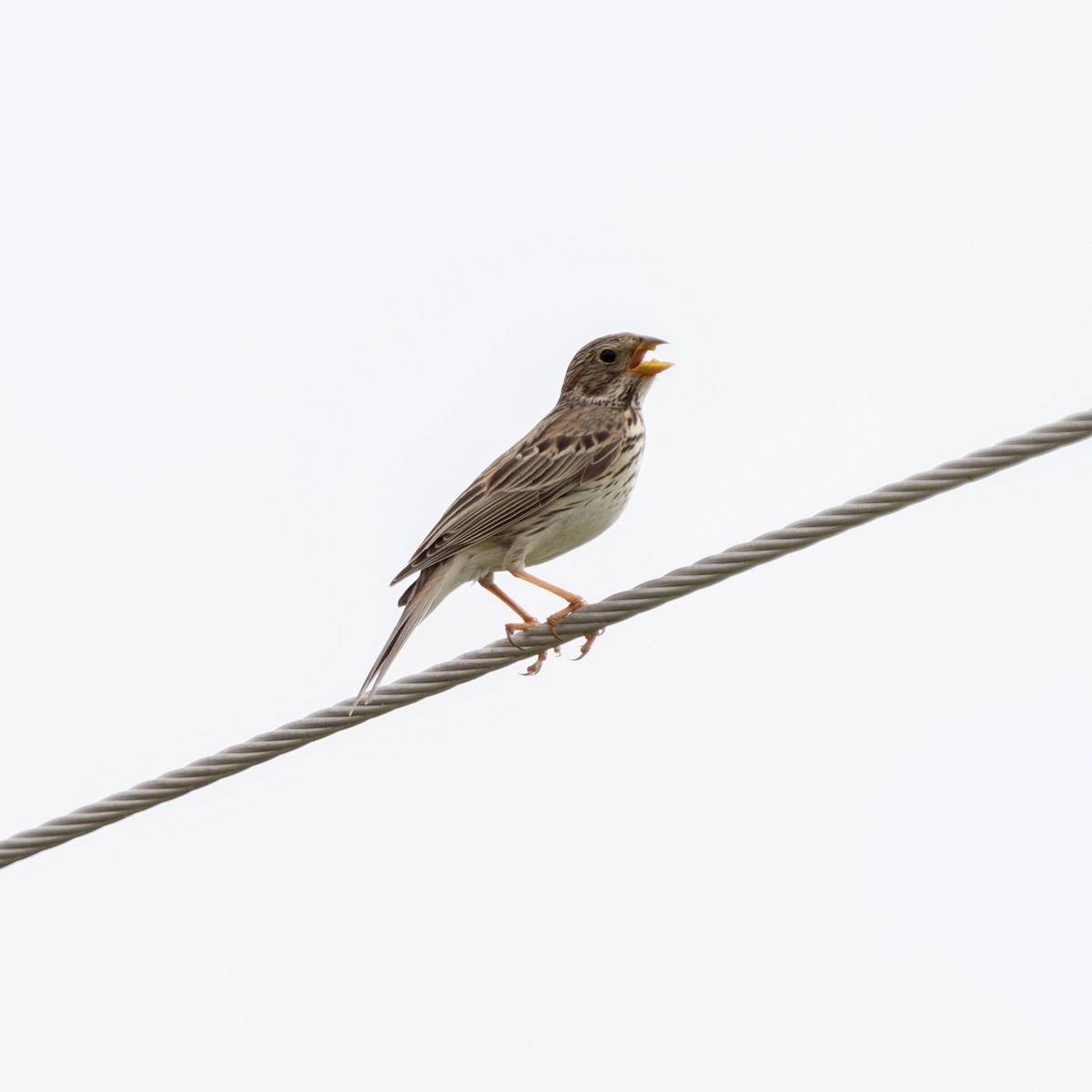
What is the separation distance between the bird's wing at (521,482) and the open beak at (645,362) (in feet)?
2.35

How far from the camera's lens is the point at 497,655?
843 cm

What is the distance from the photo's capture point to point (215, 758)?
25.8ft

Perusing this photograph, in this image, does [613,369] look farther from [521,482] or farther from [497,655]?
[497,655]

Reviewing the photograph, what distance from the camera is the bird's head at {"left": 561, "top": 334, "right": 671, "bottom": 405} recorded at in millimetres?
12289

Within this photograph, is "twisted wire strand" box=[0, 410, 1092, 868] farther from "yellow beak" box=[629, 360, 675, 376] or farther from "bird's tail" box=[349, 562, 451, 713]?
"yellow beak" box=[629, 360, 675, 376]

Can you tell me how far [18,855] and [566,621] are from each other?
2866 mm

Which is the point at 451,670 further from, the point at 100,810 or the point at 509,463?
the point at 509,463

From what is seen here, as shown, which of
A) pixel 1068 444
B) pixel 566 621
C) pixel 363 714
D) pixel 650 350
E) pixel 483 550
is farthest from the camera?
pixel 650 350

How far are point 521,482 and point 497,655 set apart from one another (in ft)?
9.00

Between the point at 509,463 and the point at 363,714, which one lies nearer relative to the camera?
the point at 363,714

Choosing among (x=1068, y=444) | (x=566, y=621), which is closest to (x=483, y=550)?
(x=566, y=621)

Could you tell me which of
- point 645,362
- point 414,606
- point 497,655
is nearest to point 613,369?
point 645,362

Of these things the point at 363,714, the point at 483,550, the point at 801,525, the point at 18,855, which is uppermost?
the point at 483,550

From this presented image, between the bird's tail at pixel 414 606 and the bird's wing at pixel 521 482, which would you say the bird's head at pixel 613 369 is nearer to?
the bird's wing at pixel 521 482
